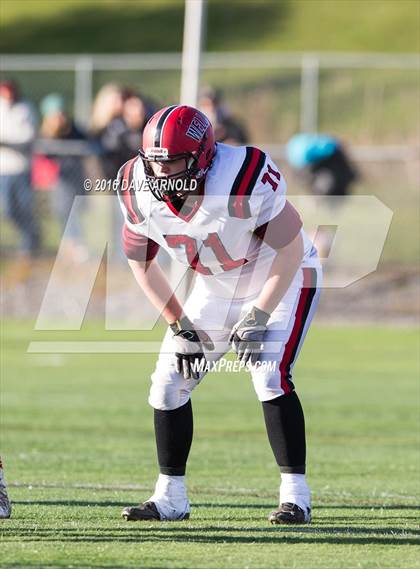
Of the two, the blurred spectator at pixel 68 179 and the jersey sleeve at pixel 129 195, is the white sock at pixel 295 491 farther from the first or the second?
the blurred spectator at pixel 68 179

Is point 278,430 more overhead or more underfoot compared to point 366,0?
more underfoot

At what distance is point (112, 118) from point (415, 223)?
514cm

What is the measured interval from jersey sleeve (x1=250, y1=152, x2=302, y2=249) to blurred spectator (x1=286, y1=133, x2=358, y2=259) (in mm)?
10102

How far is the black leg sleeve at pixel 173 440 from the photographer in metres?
5.94

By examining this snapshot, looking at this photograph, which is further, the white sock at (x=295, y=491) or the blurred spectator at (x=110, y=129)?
the blurred spectator at (x=110, y=129)

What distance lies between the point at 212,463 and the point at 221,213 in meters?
2.46

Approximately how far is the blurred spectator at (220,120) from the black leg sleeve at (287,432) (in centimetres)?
903

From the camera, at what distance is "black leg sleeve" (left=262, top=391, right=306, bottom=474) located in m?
5.88

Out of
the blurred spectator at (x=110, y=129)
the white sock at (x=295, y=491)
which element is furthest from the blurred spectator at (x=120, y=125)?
the white sock at (x=295, y=491)

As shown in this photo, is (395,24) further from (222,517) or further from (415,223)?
(222,517)

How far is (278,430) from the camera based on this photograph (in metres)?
5.90

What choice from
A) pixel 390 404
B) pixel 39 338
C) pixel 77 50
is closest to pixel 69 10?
pixel 77 50

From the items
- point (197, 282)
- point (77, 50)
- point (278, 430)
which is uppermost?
point (77, 50)

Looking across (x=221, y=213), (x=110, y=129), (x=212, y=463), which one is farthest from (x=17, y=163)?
(x=221, y=213)
